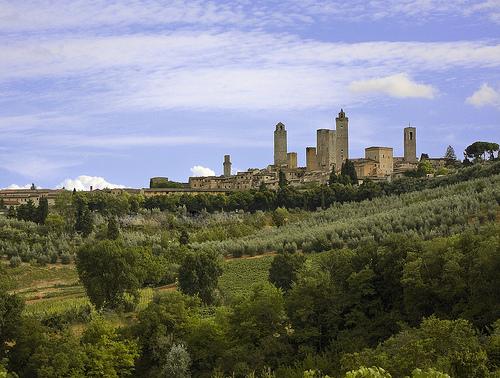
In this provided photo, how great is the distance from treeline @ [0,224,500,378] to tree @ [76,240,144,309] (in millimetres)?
4811

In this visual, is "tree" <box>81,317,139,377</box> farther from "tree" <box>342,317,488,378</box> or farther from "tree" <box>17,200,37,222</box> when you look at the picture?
"tree" <box>17,200,37,222</box>

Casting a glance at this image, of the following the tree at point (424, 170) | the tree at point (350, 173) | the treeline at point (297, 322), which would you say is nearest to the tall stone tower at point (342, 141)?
the tree at point (424, 170)

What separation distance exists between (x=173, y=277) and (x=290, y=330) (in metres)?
17.2

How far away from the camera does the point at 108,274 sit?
39438 millimetres

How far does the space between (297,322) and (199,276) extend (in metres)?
11.1

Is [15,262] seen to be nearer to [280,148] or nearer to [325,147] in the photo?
[325,147]

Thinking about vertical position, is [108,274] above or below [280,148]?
below

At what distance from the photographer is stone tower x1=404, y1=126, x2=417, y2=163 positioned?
13625cm

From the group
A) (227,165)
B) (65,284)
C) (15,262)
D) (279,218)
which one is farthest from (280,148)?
(65,284)

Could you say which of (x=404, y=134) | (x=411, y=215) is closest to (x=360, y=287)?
(x=411, y=215)

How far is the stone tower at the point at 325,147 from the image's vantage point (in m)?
127

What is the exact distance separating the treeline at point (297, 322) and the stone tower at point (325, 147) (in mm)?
92813

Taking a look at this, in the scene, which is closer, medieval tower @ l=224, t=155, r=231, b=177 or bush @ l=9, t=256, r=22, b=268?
bush @ l=9, t=256, r=22, b=268

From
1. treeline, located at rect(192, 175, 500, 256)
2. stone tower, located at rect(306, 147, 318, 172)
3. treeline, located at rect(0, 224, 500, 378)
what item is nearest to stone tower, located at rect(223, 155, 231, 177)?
stone tower, located at rect(306, 147, 318, 172)
